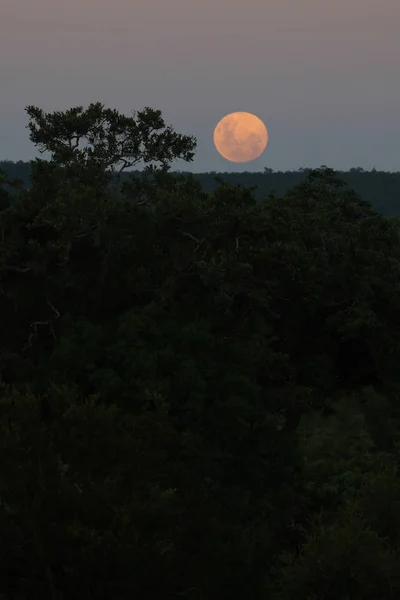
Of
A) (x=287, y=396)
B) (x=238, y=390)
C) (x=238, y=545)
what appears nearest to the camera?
(x=238, y=545)

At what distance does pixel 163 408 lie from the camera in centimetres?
1759

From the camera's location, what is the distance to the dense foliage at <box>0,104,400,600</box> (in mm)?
13016

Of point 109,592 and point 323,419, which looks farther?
point 323,419

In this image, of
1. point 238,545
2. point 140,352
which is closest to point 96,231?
point 140,352

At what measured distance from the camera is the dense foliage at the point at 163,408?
13.0 metres

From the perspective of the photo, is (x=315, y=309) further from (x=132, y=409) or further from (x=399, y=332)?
(x=132, y=409)

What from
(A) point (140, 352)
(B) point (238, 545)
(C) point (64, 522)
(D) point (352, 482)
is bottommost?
(D) point (352, 482)

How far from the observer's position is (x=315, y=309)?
35875 millimetres

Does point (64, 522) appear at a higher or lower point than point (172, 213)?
lower

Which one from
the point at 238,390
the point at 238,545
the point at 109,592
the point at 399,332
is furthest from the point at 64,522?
the point at 399,332

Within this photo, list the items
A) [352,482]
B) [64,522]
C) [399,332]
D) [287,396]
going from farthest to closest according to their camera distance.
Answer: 1. [399,332]
2. [352,482]
3. [287,396]
4. [64,522]

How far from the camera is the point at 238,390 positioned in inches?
823

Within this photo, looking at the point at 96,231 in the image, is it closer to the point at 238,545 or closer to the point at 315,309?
the point at 238,545

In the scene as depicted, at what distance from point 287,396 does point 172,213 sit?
273 inches
